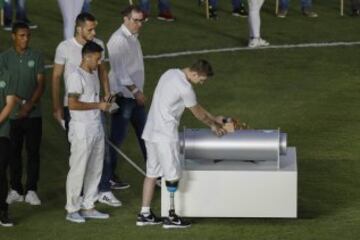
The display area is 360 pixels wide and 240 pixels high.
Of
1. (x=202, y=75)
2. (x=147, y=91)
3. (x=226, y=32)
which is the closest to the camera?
(x=202, y=75)

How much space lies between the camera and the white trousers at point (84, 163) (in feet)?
51.8

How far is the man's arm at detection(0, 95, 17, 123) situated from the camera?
15594mm

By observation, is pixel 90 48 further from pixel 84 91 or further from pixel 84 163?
pixel 84 163

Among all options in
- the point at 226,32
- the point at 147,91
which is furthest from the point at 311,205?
the point at 226,32

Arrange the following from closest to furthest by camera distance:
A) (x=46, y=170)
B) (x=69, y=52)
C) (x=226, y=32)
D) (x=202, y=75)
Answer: (x=202, y=75)
(x=69, y=52)
(x=46, y=170)
(x=226, y=32)

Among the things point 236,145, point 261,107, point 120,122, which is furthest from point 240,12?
point 236,145

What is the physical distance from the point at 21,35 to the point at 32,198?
77.2 inches

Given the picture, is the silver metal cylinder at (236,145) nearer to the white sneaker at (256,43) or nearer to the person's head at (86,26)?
the person's head at (86,26)

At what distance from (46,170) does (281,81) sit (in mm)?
6507

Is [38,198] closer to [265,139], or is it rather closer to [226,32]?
[265,139]

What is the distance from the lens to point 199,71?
50.2ft

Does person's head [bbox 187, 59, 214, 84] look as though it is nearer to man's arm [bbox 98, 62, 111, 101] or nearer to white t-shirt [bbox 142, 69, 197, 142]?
white t-shirt [bbox 142, 69, 197, 142]

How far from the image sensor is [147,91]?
23.3 meters

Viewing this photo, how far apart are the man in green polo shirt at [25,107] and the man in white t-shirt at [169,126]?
1732 millimetres
